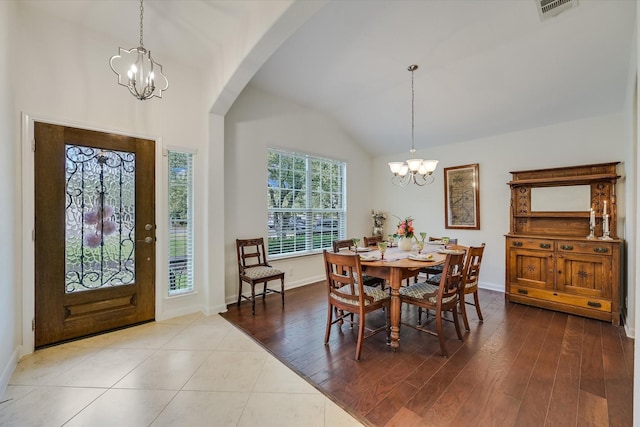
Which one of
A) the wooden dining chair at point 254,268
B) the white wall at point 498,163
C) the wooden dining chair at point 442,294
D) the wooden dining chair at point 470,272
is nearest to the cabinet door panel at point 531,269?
the white wall at point 498,163

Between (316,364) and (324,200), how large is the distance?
3221mm

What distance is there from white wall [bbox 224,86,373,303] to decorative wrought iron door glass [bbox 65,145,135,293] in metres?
1.16

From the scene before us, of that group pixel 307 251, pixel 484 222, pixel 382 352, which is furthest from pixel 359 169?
pixel 382 352

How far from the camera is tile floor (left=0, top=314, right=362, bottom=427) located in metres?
1.70

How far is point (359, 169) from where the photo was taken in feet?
19.0

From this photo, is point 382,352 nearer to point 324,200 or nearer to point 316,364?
point 316,364

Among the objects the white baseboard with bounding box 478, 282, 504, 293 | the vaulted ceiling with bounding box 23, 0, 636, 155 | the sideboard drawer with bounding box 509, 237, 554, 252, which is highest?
the vaulted ceiling with bounding box 23, 0, 636, 155

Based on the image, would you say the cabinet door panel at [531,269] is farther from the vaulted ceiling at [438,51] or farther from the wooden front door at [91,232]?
the wooden front door at [91,232]

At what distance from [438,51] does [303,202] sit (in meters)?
2.86

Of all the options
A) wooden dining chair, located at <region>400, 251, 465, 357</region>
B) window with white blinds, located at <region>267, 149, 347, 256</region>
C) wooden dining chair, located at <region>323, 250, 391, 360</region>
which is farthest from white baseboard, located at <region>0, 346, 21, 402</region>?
wooden dining chair, located at <region>400, 251, 465, 357</region>

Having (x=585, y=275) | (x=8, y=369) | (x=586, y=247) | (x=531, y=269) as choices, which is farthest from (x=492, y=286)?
(x=8, y=369)

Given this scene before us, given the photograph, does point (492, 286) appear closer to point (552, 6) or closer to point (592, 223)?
point (592, 223)

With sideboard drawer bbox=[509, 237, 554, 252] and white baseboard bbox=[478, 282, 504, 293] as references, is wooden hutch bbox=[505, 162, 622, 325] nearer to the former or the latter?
sideboard drawer bbox=[509, 237, 554, 252]

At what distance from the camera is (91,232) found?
2.72 meters
